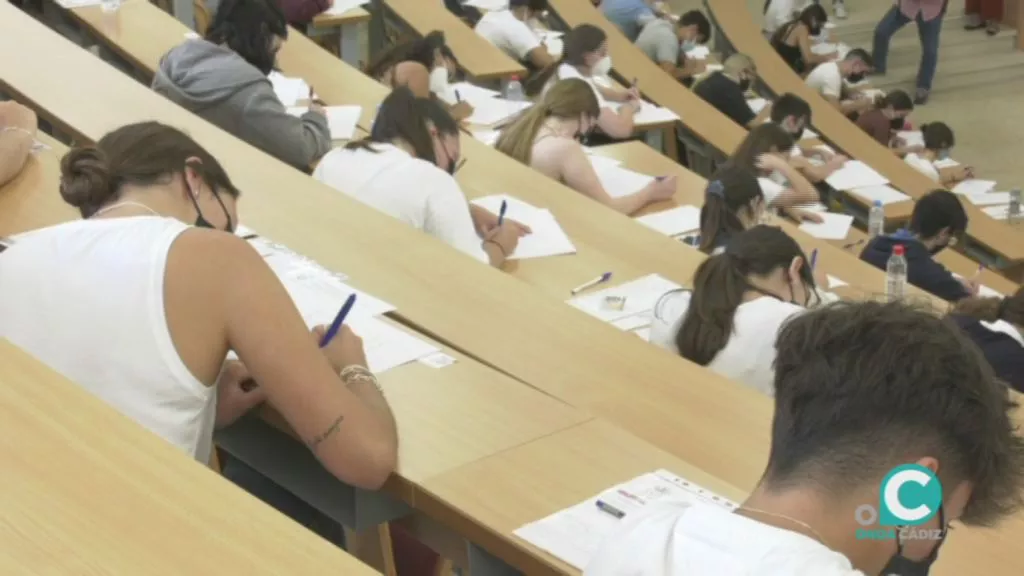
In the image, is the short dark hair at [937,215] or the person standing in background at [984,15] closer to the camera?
the short dark hair at [937,215]

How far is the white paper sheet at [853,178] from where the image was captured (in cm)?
668

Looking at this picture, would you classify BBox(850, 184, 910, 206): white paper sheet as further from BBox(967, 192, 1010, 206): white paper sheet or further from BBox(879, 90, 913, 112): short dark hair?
BBox(879, 90, 913, 112): short dark hair

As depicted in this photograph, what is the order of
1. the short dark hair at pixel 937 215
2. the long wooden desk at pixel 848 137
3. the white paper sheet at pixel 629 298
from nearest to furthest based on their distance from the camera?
the white paper sheet at pixel 629 298
the short dark hair at pixel 937 215
the long wooden desk at pixel 848 137

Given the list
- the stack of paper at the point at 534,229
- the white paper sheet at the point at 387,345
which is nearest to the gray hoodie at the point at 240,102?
the stack of paper at the point at 534,229

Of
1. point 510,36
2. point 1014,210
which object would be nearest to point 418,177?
point 510,36

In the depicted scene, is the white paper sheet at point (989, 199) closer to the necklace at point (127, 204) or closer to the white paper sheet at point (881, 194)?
the white paper sheet at point (881, 194)

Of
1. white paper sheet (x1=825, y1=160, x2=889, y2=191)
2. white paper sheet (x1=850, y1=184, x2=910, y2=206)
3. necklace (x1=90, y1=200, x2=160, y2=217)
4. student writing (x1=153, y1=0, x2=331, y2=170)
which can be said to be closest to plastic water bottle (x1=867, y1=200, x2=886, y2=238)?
white paper sheet (x1=850, y1=184, x2=910, y2=206)

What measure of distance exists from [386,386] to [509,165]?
2.47m

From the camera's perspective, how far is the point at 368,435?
5.96ft

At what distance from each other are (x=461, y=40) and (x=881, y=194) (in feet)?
7.27

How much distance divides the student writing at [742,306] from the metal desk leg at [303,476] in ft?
4.14

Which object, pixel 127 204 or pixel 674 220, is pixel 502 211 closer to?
pixel 674 220

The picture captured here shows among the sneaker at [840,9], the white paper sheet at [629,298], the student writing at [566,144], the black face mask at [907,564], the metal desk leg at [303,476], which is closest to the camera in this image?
the black face mask at [907,564]

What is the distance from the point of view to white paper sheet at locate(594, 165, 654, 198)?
16.0 ft
